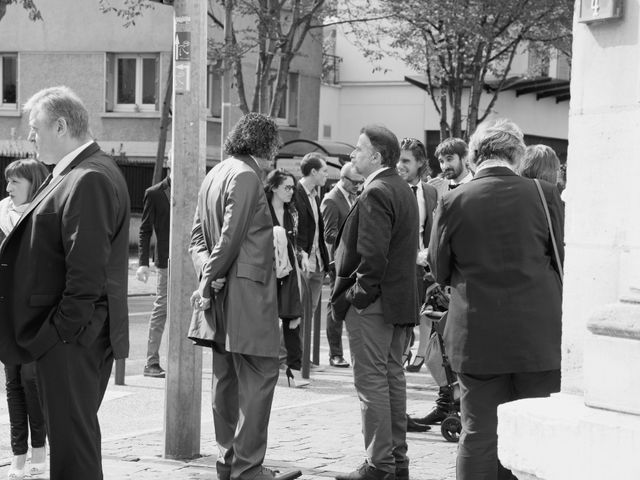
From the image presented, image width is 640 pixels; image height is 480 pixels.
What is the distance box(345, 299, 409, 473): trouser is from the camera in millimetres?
6652

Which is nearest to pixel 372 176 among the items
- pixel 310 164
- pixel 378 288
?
pixel 378 288

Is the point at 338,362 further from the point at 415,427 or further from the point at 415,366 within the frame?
the point at 415,427

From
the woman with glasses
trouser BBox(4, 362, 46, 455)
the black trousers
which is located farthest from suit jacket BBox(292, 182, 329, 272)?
the black trousers

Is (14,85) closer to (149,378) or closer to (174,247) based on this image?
(149,378)

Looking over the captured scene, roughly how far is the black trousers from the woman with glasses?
2666 mm

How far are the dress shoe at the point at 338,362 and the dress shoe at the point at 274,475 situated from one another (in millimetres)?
5064

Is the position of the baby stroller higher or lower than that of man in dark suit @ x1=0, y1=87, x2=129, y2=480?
lower

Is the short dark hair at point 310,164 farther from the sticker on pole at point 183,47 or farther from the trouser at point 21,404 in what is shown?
the trouser at point 21,404

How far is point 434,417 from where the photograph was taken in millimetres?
8453

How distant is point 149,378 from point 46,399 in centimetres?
563

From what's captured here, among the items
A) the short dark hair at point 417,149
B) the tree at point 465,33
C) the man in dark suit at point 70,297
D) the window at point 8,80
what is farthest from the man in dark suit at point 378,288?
the window at point 8,80

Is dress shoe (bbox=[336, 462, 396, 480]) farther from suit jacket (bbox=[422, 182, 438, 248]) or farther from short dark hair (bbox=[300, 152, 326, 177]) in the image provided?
short dark hair (bbox=[300, 152, 326, 177])

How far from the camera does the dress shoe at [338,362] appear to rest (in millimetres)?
11857

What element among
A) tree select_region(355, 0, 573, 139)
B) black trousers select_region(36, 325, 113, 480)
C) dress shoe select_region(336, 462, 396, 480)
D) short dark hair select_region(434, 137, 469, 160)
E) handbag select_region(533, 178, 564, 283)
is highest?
tree select_region(355, 0, 573, 139)
